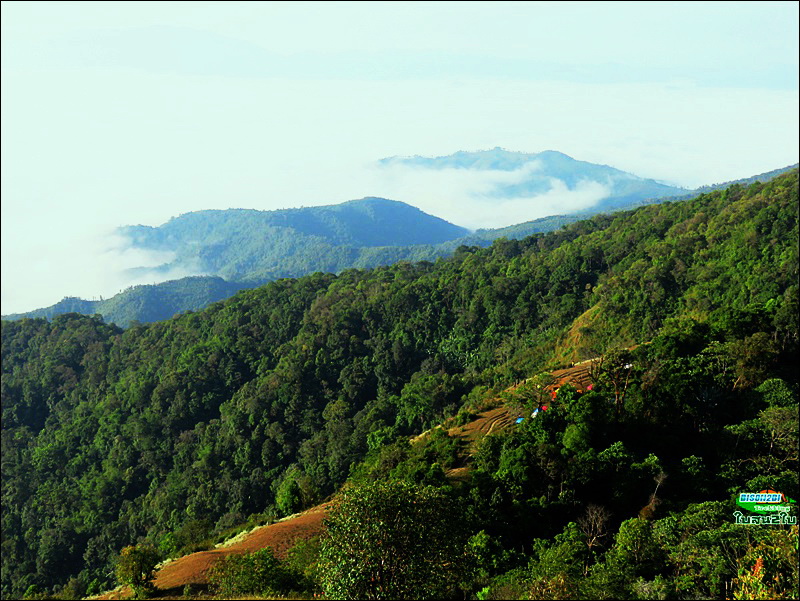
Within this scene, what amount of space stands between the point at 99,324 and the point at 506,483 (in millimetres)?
66302

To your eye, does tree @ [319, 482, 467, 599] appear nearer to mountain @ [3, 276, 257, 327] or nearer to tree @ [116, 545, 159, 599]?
tree @ [116, 545, 159, 599]

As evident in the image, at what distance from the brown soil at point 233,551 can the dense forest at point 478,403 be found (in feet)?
10.3

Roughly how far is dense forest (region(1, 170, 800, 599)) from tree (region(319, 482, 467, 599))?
719 millimetres

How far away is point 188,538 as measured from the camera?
31.2m

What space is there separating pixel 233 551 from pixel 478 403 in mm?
20337

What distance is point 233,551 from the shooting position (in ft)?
73.3

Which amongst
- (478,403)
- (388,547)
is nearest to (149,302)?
(478,403)

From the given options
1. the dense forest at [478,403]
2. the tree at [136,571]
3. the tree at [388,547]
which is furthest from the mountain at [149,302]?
the tree at [388,547]

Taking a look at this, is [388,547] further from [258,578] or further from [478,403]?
[478,403]

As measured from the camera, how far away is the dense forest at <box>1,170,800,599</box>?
17.4 metres

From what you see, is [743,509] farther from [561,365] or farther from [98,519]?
[98,519]

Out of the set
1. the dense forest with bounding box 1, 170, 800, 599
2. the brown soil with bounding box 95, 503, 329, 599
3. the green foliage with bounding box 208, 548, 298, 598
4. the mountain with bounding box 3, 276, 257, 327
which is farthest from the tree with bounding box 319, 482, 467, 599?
the mountain with bounding box 3, 276, 257, 327

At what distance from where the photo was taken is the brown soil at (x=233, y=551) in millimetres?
19094

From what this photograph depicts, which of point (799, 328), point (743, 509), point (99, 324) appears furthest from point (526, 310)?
point (99, 324)
